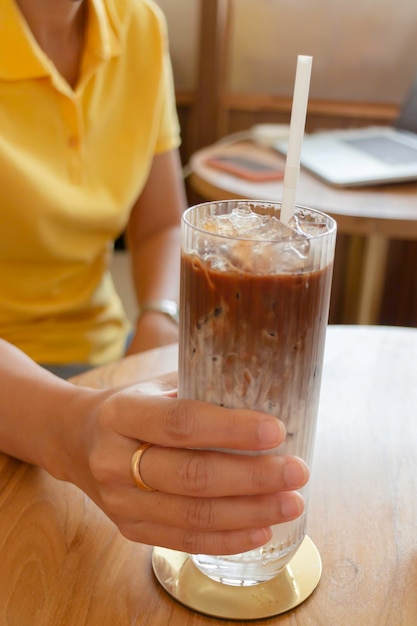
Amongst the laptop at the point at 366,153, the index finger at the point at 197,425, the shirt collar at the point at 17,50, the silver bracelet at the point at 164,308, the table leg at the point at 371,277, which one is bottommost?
the table leg at the point at 371,277

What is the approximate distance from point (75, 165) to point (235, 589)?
82 cm

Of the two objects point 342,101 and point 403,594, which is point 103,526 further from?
point 342,101

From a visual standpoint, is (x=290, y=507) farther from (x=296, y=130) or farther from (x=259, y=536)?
(x=296, y=130)

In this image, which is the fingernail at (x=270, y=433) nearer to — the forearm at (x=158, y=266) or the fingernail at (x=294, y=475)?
the fingernail at (x=294, y=475)

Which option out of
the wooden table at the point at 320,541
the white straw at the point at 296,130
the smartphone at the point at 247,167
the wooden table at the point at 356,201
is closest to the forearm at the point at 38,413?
the wooden table at the point at 320,541

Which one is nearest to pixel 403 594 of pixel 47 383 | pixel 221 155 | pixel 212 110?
pixel 47 383

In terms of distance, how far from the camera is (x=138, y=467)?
550 mm

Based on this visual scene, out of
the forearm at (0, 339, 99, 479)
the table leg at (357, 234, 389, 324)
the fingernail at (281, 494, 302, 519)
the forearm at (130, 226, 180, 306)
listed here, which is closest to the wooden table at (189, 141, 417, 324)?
the table leg at (357, 234, 389, 324)

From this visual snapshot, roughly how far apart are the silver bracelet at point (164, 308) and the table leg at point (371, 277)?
0.80 metres

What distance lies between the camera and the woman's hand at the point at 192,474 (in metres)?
0.52

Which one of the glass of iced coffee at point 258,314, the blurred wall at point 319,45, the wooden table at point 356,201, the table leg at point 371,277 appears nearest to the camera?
the glass of iced coffee at point 258,314

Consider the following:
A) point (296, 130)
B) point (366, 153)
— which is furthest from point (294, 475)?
point (366, 153)

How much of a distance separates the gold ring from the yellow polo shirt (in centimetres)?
67

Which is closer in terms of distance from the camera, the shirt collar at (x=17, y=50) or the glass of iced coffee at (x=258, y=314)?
the glass of iced coffee at (x=258, y=314)
